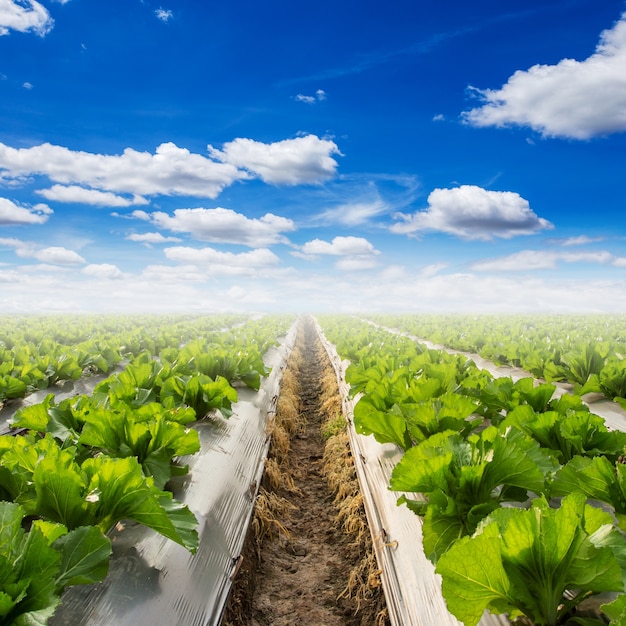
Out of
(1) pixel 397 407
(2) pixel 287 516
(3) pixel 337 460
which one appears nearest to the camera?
(1) pixel 397 407

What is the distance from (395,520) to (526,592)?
1.32 m

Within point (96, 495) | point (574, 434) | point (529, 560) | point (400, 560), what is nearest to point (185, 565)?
point (96, 495)

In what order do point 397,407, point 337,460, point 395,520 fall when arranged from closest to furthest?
point 395,520 < point 397,407 < point 337,460

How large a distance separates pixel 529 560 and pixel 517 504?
1112 mm

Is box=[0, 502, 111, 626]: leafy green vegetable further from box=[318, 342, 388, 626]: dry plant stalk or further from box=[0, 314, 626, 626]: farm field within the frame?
box=[318, 342, 388, 626]: dry plant stalk

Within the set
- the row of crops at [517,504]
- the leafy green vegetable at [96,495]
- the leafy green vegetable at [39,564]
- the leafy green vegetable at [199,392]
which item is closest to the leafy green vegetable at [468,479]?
the row of crops at [517,504]

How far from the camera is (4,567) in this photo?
1286mm

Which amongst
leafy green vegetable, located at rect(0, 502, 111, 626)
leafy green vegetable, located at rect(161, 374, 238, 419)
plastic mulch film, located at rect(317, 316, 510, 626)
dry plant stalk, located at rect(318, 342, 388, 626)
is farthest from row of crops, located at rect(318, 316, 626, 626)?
leafy green vegetable, located at rect(161, 374, 238, 419)

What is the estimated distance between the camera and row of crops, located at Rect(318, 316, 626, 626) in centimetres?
135

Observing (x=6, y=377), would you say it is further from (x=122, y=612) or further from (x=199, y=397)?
(x=122, y=612)

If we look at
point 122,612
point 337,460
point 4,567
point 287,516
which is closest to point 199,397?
point 287,516

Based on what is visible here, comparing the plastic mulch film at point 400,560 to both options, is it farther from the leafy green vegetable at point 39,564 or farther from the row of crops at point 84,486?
the leafy green vegetable at point 39,564

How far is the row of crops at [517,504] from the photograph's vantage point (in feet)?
4.44

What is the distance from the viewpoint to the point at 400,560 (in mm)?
2322
